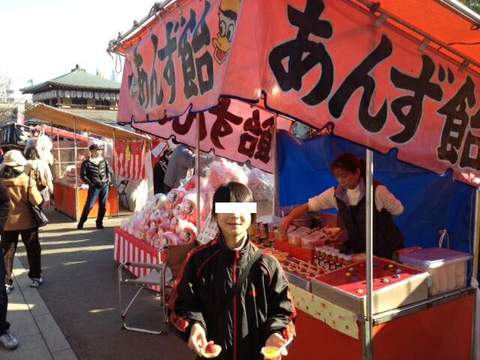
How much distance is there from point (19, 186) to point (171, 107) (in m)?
3.15

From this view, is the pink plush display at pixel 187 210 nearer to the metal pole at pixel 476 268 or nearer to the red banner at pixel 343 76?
the red banner at pixel 343 76

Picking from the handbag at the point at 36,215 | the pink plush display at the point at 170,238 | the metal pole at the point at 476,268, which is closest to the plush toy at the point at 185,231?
the pink plush display at the point at 170,238

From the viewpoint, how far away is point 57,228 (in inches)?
427

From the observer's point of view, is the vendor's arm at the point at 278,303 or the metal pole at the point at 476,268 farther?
the metal pole at the point at 476,268

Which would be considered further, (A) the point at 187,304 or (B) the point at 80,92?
(B) the point at 80,92

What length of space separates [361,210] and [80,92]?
32830 mm

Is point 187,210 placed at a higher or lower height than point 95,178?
lower

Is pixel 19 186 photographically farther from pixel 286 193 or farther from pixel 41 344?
pixel 286 193

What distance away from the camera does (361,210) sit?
151 inches

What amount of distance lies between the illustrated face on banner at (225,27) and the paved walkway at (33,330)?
3.43 metres

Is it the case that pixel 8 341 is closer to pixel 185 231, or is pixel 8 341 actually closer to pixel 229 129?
pixel 185 231

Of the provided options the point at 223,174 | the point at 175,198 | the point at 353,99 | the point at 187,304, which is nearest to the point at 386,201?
the point at 353,99

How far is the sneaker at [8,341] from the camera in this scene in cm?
451

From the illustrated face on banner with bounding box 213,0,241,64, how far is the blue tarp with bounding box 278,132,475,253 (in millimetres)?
1844
